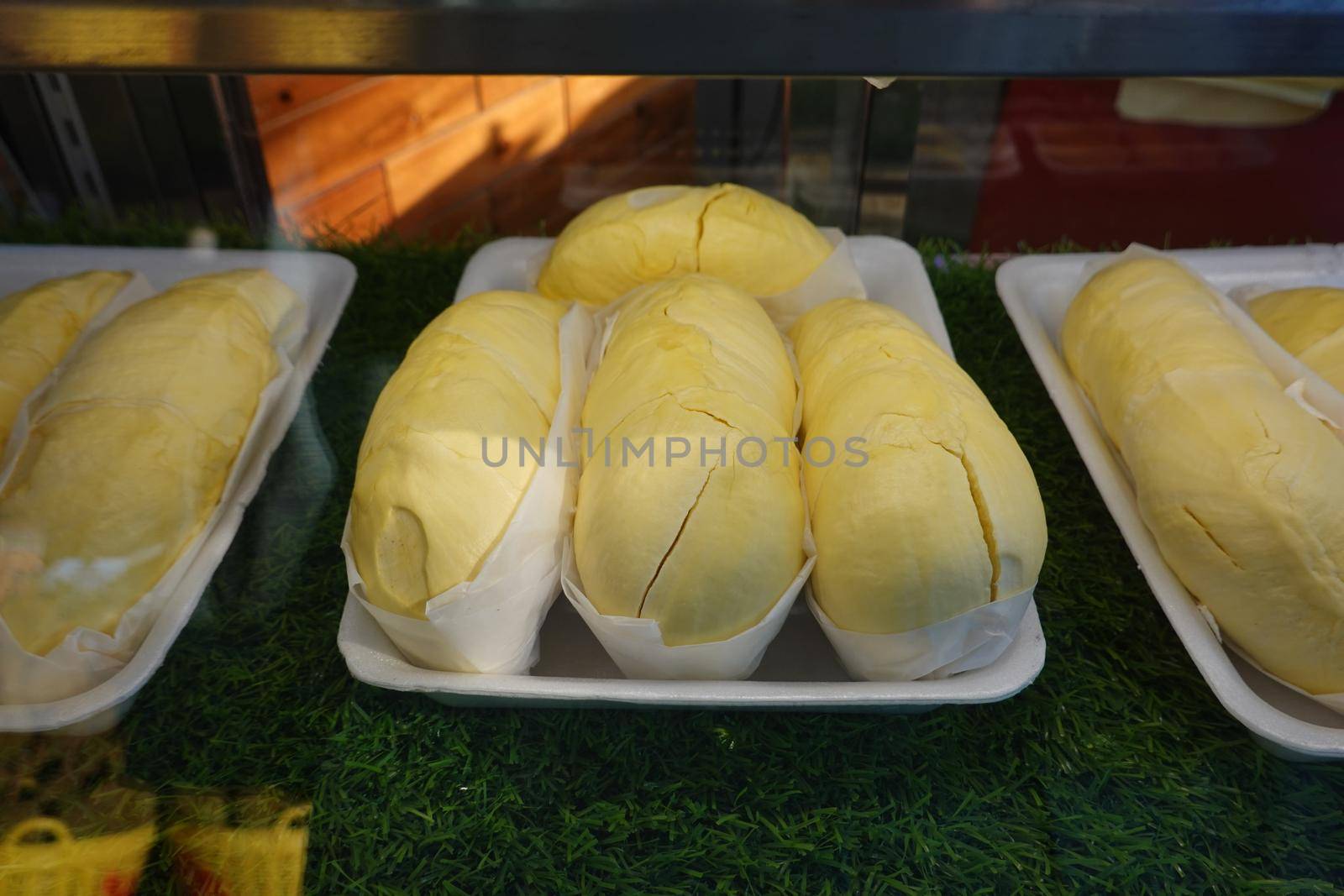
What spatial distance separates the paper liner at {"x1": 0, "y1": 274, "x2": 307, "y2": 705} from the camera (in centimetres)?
88

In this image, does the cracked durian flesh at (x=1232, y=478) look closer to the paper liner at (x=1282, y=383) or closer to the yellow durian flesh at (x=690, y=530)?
the paper liner at (x=1282, y=383)

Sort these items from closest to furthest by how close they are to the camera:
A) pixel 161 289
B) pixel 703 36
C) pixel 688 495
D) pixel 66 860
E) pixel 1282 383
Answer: pixel 703 36, pixel 66 860, pixel 688 495, pixel 1282 383, pixel 161 289

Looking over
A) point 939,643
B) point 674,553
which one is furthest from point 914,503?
point 674,553

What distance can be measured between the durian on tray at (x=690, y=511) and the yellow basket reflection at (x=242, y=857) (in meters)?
0.17

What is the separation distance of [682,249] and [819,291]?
21 cm

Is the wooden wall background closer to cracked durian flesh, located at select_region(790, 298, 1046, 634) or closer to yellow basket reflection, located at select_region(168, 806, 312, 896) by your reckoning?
cracked durian flesh, located at select_region(790, 298, 1046, 634)

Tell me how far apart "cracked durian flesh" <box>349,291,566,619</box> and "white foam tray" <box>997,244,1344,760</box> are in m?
0.69

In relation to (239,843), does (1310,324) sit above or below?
above

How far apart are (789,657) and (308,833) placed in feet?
1.69

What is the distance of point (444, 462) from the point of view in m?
0.93

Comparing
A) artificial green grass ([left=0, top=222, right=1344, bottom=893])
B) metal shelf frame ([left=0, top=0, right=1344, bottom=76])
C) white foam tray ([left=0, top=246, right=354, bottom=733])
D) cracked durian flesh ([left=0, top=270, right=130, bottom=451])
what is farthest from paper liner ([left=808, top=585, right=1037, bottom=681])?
cracked durian flesh ([left=0, top=270, right=130, bottom=451])

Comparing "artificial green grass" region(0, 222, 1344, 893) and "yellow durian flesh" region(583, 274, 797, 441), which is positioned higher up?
"yellow durian flesh" region(583, 274, 797, 441)

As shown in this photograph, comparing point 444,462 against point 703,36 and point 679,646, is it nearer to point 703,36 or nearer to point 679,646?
point 679,646

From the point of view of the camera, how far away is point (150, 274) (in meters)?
1.43
